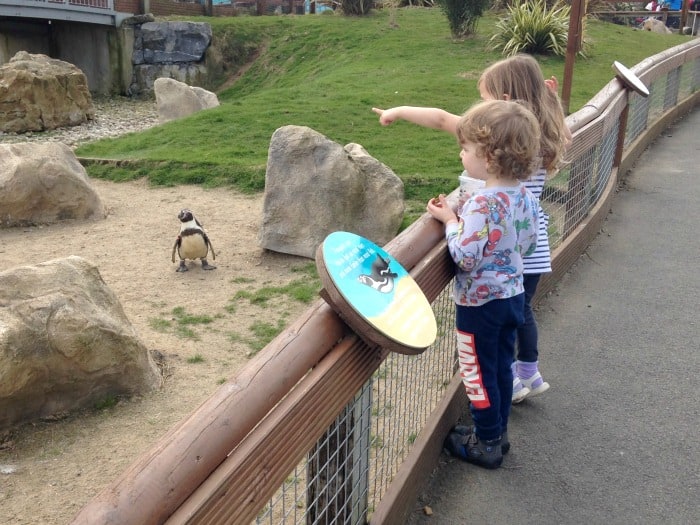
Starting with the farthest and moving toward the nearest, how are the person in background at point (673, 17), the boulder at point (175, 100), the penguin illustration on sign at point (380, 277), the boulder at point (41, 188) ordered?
the person in background at point (673, 17) < the boulder at point (175, 100) < the boulder at point (41, 188) < the penguin illustration on sign at point (380, 277)

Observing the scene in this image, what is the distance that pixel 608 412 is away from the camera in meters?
3.51

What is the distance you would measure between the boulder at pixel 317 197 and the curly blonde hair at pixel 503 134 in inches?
164

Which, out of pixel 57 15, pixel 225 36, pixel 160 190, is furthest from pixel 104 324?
pixel 225 36

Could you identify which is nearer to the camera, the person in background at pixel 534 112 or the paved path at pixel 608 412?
the paved path at pixel 608 412

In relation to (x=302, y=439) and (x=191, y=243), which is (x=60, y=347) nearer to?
(x=191, y=243)

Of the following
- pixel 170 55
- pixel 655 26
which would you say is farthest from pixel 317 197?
pixel 655 26

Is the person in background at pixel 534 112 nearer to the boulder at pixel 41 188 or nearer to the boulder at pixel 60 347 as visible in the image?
the boulder at pixel 60 347

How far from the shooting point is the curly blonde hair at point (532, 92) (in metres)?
3.09

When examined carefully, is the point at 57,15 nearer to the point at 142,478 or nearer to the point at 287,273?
the point at 287,273

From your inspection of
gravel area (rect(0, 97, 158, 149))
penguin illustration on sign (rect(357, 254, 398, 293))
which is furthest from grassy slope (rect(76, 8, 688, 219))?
penguin illustration on sign (rect(357, 254, 398, 293))

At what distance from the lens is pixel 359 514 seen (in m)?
2.37

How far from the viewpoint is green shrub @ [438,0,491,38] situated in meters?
16.7

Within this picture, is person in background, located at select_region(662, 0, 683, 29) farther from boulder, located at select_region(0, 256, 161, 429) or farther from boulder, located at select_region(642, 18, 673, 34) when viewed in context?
boulder, located at select_region(0, 256, 161, 429)

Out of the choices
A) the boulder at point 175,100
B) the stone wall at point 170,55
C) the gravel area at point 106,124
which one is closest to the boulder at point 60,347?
the gravel area at point 106,124
